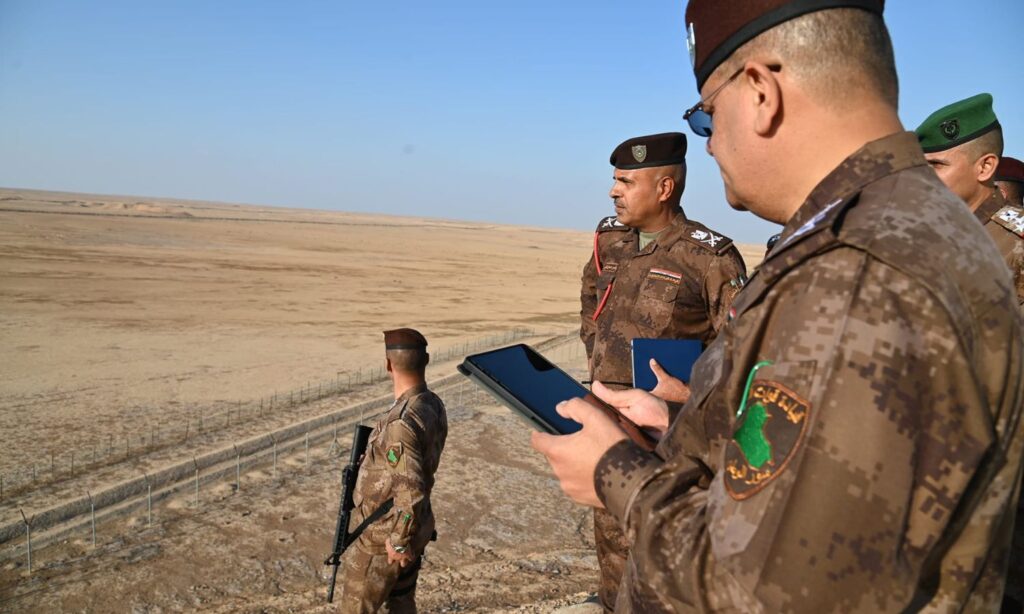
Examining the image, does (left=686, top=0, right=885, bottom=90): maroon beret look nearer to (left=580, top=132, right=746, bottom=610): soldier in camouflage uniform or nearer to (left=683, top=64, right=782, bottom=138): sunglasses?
(left=683, top=64, right=782, bottom=138): sunglasses

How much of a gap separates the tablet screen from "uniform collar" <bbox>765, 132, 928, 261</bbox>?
891 mm

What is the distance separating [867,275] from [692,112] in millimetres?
768

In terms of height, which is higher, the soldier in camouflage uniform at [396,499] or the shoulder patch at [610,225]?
the shoulder patch at [610,225]

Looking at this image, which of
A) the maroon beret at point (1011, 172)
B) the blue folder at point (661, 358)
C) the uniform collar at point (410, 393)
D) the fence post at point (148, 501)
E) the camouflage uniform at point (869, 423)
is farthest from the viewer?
the fence post at point (148, 501)

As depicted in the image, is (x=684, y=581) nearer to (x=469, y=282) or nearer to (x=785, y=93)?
(x=785, y=93)

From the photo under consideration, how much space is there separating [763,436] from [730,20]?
2.70 ft

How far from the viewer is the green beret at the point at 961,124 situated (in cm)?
442

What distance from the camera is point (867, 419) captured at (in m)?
1.06

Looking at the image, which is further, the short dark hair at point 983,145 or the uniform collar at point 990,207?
the uniform collar at point 990,207

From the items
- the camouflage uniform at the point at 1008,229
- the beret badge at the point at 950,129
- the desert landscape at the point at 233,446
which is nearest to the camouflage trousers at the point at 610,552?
the desert landscape at the point at 233,446

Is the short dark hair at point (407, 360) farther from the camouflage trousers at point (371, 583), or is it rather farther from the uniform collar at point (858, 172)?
the uniform collar at point (858, 172)

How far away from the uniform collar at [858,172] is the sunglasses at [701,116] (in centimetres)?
28

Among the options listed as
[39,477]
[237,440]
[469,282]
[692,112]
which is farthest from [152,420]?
[469,282]

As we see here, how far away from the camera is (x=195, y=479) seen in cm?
950
